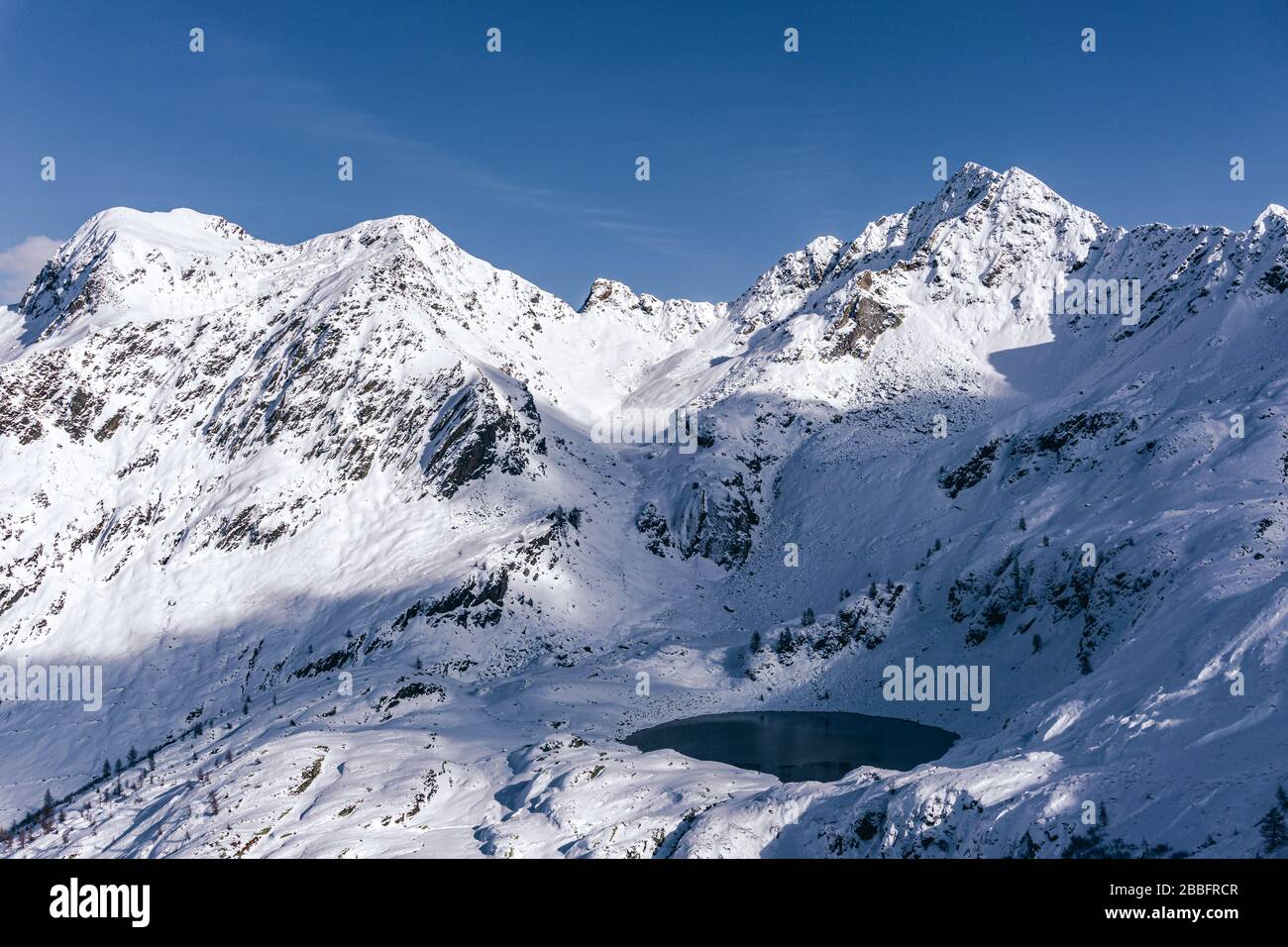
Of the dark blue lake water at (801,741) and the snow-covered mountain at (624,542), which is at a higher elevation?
the snow-covered mountain at (624,542)

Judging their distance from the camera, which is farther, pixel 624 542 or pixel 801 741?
pixel 624 542

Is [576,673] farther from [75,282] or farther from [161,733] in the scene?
[75,282]

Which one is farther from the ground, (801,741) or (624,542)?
(624,542)

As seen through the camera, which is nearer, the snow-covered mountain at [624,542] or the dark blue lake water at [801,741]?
the snow-covered mountain at [624,542]

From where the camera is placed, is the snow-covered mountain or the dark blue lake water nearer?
the snow-covered mountain

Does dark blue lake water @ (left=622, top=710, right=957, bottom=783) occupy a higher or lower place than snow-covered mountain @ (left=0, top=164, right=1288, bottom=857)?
lower
